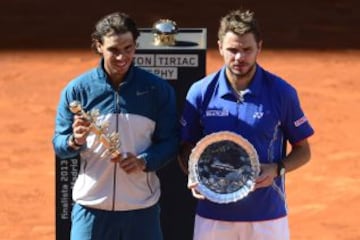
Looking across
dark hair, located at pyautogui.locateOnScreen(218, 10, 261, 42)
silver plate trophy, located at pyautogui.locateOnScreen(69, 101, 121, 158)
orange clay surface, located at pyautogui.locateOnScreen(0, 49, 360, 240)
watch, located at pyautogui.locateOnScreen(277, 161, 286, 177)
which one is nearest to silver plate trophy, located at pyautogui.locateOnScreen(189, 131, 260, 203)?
watch, located at pyautogui.locateOnScreen(277, 161, 286, 177)

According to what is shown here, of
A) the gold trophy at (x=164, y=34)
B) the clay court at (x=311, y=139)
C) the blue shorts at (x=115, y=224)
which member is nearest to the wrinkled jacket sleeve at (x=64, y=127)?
the blue shorts at (x=115, y=224)

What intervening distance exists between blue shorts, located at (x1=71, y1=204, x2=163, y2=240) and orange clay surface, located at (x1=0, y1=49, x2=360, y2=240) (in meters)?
2.50

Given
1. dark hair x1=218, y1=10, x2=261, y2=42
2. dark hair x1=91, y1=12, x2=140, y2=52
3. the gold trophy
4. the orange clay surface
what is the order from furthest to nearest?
the orange clay surface < the gold trophy < dark hair x1=91, y1=12, x2=140, y2=52 < dark hair x1=218, y1=10, x2=261, y2=42

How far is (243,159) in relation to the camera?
464 centimetres

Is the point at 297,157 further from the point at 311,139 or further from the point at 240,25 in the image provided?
the point at 311,139

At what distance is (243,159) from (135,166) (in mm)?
492

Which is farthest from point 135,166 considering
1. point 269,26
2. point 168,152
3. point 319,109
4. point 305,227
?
point 269,26

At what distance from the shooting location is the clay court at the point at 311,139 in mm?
7566

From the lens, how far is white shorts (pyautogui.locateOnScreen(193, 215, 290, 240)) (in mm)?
4656

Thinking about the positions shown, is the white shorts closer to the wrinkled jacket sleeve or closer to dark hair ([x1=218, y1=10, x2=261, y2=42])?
the wrinkled jacket sleeve

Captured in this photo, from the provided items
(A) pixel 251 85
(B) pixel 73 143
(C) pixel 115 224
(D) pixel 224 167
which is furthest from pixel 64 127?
(A) pixel 251 85

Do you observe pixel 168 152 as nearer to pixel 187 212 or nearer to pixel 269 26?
pixel 187 212

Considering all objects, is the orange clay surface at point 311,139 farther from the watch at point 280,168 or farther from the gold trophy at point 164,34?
the watch at point 280,168

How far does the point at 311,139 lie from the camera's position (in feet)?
29.5
